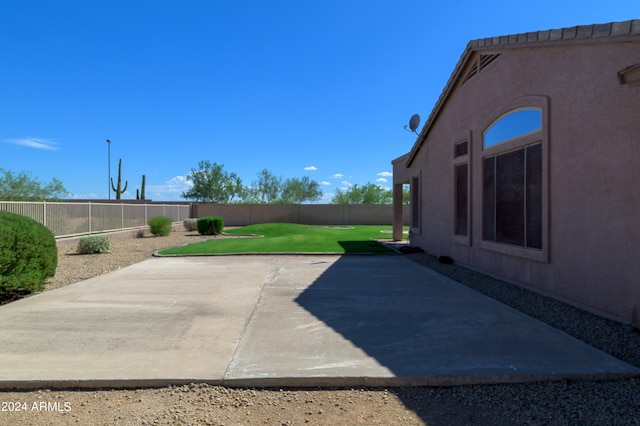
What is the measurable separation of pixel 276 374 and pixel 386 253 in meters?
10.6

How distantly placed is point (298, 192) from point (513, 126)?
53492 millimetres

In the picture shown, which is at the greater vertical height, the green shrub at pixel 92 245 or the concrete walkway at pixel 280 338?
the green shrub at pixel 92 245

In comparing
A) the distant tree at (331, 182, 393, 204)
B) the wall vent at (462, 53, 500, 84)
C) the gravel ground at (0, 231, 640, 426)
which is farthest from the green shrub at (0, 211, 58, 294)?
A: the distant tree at (331, 182, 393, 204)

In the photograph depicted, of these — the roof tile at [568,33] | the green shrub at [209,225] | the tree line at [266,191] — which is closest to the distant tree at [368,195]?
the tree line at [266,191]

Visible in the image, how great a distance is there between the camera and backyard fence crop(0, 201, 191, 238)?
49.3ft

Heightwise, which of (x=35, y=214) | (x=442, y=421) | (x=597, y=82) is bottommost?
(x=442, y=421)

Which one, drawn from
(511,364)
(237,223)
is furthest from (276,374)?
(237,223)

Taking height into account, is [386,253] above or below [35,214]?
below

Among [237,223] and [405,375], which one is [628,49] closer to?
[405,375]

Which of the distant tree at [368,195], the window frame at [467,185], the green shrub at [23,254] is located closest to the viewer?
the green shrub at [23,254]

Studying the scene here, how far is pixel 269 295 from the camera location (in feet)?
25.1

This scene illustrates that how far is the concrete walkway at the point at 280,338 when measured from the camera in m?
3.97

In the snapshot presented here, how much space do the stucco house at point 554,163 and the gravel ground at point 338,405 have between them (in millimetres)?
2615

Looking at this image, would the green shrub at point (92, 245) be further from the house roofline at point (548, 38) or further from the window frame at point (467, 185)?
the house roofline at point (548, 38)
